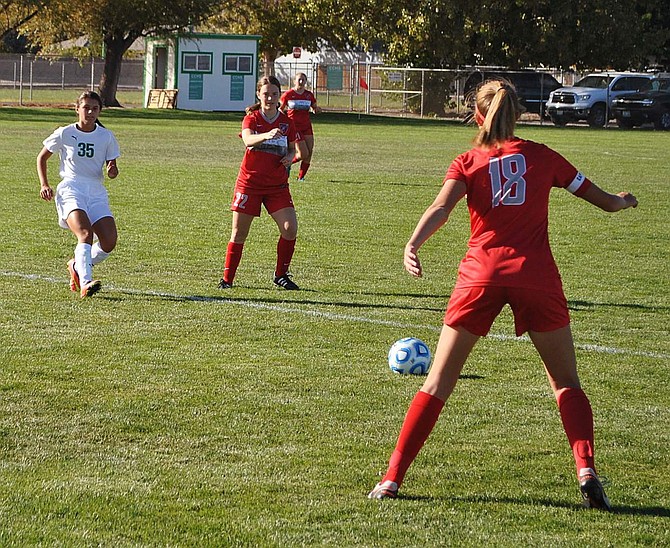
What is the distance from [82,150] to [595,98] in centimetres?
3778

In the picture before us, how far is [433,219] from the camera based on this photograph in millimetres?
4867

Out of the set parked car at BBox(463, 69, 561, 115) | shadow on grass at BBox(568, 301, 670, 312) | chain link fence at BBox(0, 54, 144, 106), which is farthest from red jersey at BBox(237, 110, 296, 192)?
chain link fence at BBox(0, 54, 144, 106)

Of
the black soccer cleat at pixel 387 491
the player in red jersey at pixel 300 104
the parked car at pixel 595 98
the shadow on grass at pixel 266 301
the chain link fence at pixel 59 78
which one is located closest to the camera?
the black soccer cleat at pixel 387 491

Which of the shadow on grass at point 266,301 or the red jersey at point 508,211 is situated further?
the shadow on grass at point 266,301

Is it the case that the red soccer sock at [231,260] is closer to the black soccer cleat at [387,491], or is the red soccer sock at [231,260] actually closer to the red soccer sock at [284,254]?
the red soccer sock at [284,254]

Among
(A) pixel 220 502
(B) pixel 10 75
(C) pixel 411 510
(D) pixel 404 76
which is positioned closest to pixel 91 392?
(A) pixel 220 502

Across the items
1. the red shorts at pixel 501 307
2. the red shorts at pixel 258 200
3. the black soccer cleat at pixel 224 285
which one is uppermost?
the red shorts at pixel 258 200

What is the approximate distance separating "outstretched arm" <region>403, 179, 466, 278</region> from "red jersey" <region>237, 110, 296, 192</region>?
17.8 ft

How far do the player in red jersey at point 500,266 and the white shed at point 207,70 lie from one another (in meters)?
44.3

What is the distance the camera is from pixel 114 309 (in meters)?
9.18

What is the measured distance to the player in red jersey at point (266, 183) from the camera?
10180 mm

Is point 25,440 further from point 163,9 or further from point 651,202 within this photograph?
point 163,9

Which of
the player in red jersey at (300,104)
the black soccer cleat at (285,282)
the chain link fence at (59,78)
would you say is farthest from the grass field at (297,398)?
the chain link fence at (59,78)

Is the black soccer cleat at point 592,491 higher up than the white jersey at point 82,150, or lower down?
lower down
